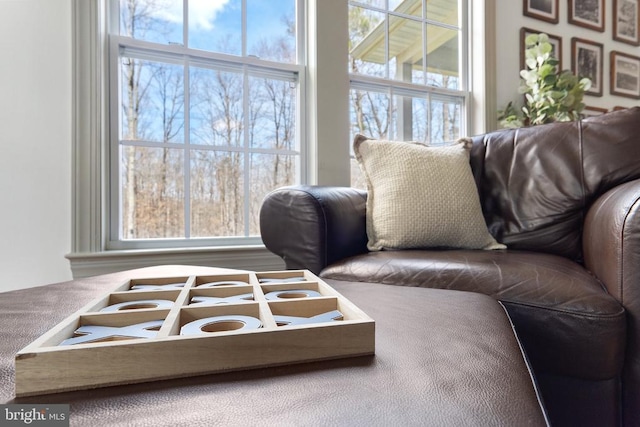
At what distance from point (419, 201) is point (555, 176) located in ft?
1.82

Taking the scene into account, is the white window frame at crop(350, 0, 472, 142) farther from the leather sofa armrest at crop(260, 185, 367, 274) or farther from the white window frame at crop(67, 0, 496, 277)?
the leather sofa armrest at crop(260, 185, 367, 274)

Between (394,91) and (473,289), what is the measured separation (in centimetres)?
155

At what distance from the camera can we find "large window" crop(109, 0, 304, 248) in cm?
157

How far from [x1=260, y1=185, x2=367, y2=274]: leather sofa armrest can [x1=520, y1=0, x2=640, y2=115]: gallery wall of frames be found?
79.0 inches

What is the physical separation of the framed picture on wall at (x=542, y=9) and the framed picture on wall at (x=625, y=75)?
70 cm

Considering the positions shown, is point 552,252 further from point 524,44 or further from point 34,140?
point 34,140

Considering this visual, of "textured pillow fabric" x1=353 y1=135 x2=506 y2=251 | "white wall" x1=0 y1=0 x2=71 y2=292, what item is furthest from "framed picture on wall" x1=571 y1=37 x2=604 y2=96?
"white wall" x1=0 y1=0 x2=71 y2=292

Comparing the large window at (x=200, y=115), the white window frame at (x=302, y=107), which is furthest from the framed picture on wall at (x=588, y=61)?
the large window at (x=200, y=115)

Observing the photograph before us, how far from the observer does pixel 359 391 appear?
1.13 ft

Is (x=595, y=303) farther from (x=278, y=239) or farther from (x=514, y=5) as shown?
(x=514, y=5)

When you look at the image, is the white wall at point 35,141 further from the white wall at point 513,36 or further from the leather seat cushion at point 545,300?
the white wall at point 513,36

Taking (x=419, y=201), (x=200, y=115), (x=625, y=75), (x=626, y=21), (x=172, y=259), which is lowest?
(x=172, y=259)

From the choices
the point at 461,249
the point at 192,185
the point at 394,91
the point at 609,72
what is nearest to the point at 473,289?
the point at 461,249

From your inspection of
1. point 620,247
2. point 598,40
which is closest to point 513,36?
point 598,40
